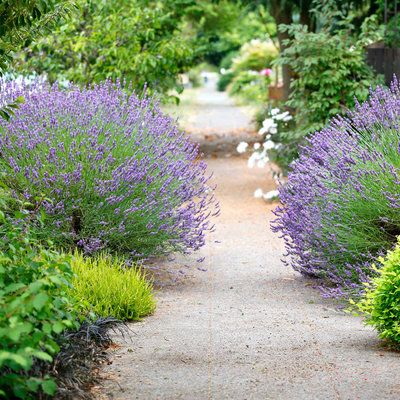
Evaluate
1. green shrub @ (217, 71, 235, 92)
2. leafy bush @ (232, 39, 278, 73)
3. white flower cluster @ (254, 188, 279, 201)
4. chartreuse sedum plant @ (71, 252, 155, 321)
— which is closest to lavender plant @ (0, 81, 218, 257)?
chartreuse sedum plant @ (71, 252, 155, 321)

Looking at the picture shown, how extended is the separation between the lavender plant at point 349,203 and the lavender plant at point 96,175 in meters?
1.04

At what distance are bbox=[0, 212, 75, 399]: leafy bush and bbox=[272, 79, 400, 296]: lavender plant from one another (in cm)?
→ 292

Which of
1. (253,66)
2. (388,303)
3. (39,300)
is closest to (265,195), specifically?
(388,303)

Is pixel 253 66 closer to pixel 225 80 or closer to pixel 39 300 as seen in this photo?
pixel 225 80

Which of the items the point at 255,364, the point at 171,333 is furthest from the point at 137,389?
the point at 171,333

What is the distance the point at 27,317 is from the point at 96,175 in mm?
3572

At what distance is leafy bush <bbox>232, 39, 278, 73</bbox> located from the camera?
32.0 meters

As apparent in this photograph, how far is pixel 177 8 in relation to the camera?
1781 cm

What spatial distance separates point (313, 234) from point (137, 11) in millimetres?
7990

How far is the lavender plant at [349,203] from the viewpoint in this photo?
23.5 feet

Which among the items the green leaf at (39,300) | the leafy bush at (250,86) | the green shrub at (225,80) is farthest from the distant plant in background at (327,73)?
the green shrub at (225,80)

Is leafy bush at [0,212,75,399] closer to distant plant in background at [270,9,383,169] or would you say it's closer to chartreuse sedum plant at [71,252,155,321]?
chartreuse sedum plant at [71,252,155,321]

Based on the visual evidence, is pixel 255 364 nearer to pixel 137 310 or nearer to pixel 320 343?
pixel 320 343

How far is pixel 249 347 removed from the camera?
5871mm
